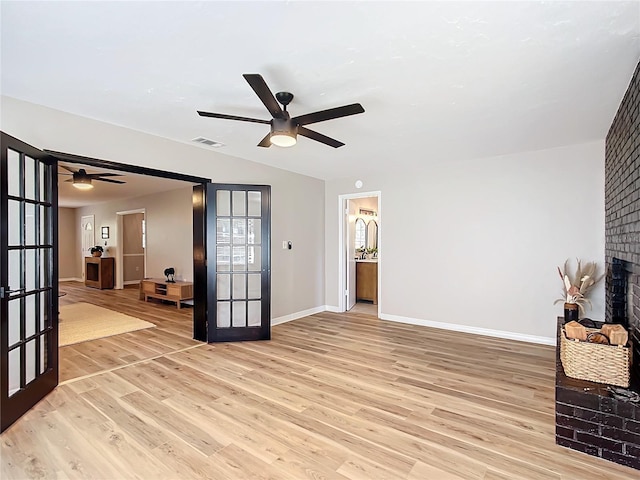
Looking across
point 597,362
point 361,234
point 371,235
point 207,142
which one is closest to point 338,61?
point 207,142

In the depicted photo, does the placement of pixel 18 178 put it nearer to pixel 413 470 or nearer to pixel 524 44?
pixel 413 470

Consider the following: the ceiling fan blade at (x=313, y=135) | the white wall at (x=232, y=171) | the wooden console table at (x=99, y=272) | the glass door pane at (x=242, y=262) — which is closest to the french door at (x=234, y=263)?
the glass door pane at (x=242, y=262)

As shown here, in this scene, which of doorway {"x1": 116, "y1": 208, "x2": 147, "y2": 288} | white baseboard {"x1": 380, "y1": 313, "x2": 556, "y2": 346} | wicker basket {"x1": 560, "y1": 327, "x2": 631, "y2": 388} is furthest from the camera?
doorway {"x1": 116, "y1": 208, "x2": 147, "y2": 288}

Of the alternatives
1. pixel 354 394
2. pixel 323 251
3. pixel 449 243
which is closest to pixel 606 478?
pixel 354 394

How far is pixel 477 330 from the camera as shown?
489cm

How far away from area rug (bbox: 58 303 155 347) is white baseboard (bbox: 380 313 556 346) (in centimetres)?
398

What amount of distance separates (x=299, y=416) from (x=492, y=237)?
144 inches

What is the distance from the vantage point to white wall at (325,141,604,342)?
419cm

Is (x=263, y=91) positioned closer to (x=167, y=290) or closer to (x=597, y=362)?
(x=597, y=362)

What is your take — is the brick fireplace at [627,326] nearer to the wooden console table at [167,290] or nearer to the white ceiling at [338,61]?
the white ceiling at [338,61]

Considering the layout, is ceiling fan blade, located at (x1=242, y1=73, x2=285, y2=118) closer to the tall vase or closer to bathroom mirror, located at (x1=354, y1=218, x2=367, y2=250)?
the tall vase

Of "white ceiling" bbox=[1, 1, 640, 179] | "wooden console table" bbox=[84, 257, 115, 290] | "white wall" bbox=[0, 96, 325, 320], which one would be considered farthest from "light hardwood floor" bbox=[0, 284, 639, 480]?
"wooden console table" bbox=[84, 257, 115, 290]

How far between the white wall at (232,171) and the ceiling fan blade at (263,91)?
1708 mm

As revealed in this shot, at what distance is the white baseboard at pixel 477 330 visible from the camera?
443 centimetres
